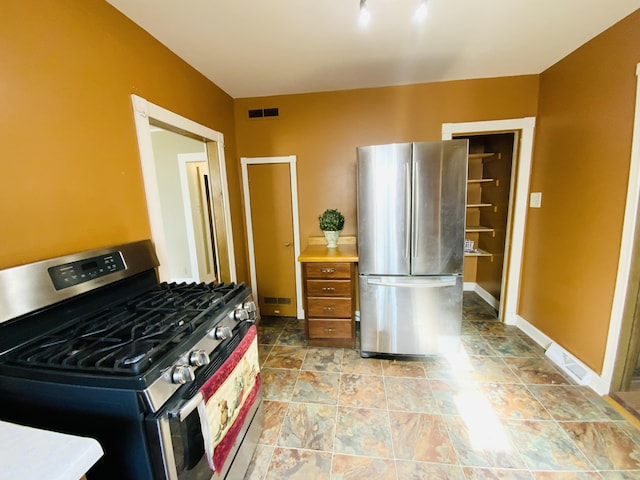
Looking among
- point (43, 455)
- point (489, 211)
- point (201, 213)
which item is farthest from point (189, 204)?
point (489, 211)

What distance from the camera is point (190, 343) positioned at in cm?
93

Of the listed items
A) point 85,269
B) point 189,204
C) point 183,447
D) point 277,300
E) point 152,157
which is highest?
point 152,157

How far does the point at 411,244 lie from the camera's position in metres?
2.11

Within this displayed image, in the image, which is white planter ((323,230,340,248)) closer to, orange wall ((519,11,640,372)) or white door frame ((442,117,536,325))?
white door frame ((442,117,536,325))

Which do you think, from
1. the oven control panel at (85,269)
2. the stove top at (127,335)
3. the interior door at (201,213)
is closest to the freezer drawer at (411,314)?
the stove top at (127,335)

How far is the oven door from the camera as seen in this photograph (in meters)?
0.77

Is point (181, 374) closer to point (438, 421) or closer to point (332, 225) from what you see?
point (438, 421)

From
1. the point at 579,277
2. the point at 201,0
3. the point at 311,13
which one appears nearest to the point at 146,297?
the point at 201,0

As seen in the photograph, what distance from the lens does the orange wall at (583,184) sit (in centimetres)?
172

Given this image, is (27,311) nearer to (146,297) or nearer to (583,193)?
(146,297)

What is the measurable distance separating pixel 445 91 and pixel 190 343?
3.05m

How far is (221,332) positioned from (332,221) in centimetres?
176

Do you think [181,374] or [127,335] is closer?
Answer: [181,374]

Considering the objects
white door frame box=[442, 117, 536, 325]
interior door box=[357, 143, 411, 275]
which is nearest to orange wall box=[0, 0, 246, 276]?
interior door box=[357, 143, 411, 275]
